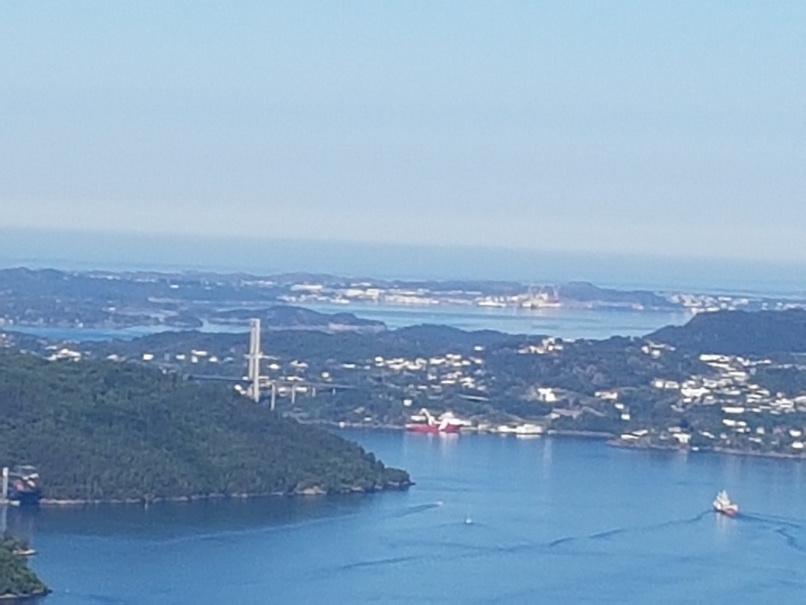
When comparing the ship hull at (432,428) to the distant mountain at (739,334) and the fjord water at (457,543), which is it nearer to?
the fjord water at (457,543)

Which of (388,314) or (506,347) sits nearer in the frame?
(506,347)

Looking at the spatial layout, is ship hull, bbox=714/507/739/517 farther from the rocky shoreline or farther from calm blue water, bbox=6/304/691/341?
calm blue water, bbox=6/304/691/341

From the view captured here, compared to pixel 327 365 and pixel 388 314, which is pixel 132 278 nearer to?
pixel 388 314

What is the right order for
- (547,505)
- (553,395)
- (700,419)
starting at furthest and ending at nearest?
(553,395)
(700,419)
(547,505)

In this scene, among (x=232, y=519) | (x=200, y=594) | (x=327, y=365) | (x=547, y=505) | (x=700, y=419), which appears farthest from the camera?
(x=327, y=365)

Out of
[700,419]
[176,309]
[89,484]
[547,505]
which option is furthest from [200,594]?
[176,309]

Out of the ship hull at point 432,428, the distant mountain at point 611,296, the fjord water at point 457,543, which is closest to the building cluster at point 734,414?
the ship hull at point 432,428
